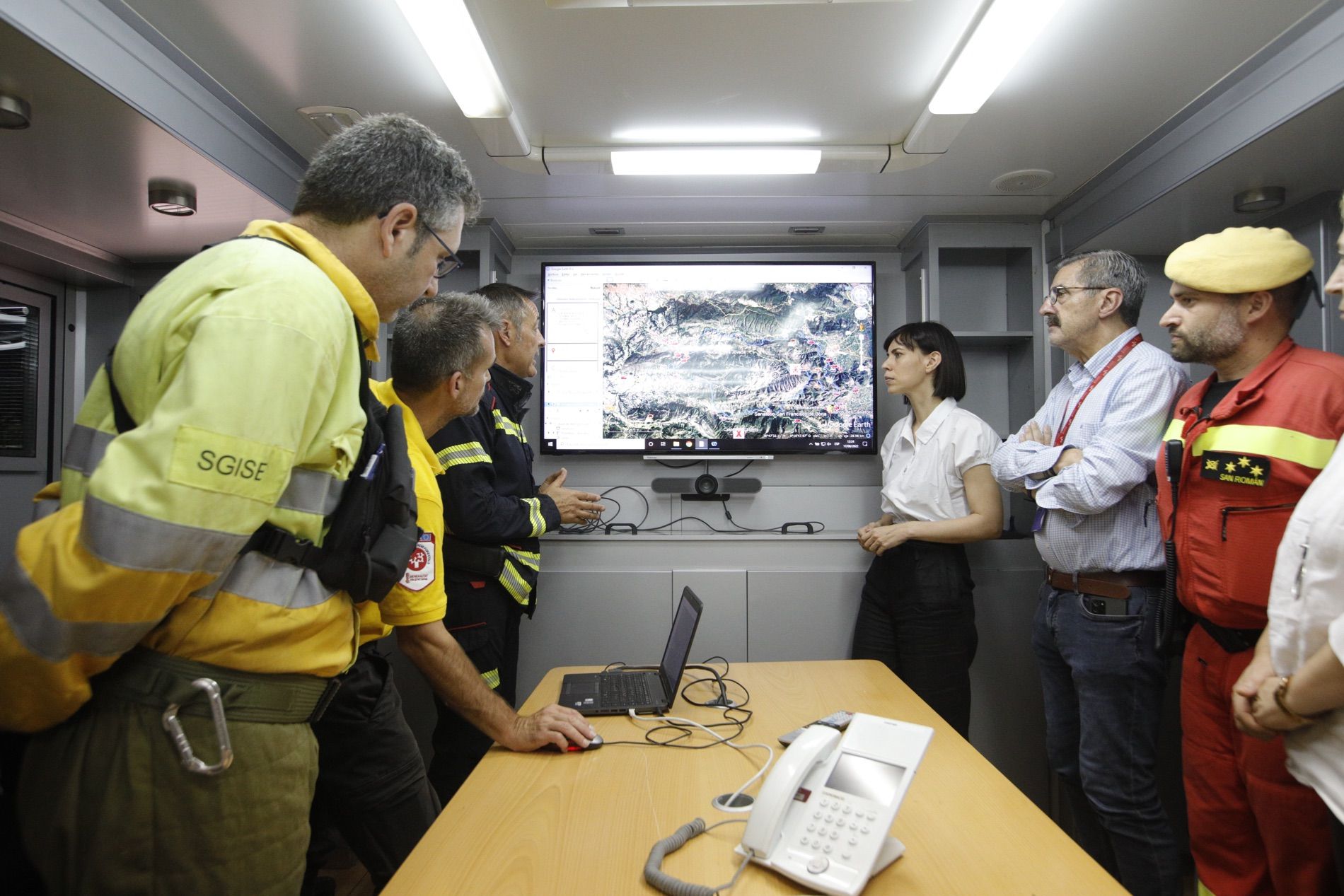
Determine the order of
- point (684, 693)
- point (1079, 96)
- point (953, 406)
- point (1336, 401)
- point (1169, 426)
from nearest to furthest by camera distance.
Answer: point (1336, 401) → point (684, 693) → point (1169, 426) → point (1079, 96) → point (953, 406)

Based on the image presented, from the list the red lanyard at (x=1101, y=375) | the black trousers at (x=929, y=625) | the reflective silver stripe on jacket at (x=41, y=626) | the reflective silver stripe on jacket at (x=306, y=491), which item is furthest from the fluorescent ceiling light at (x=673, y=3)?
the black trousers at (x=929, y=625)

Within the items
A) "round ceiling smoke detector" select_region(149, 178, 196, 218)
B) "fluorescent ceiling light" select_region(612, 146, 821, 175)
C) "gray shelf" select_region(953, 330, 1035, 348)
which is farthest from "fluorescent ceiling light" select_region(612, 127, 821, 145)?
"round ceiling smoke detector" select_region(149, 178, 196, 218)

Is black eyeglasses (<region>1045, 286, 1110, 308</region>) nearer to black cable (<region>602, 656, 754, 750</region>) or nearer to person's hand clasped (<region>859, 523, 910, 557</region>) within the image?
person's hand clasped (<region>859, 523, 910, 557</region>)

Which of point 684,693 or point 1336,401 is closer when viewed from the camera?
point 1336,401

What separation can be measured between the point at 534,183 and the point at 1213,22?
86.7 inches

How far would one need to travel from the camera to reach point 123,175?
7.67 ft

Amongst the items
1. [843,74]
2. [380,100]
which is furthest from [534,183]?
[843,74]

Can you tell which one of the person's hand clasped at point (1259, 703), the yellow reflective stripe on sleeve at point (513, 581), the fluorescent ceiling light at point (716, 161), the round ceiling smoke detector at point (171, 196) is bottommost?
the person's hand clasped at point (1259, 703)

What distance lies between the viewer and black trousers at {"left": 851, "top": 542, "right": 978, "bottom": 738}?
8.68 feet

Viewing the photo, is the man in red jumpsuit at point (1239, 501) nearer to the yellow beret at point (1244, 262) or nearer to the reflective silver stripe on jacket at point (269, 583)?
the yellow beret at point (1244, 262)

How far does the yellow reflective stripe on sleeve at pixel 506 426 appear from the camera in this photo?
2418mm

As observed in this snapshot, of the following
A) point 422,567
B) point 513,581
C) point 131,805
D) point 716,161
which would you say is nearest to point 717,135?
point 716,161

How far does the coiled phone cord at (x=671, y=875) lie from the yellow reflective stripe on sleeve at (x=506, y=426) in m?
1.56

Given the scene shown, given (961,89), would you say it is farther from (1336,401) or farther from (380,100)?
(380,100)
